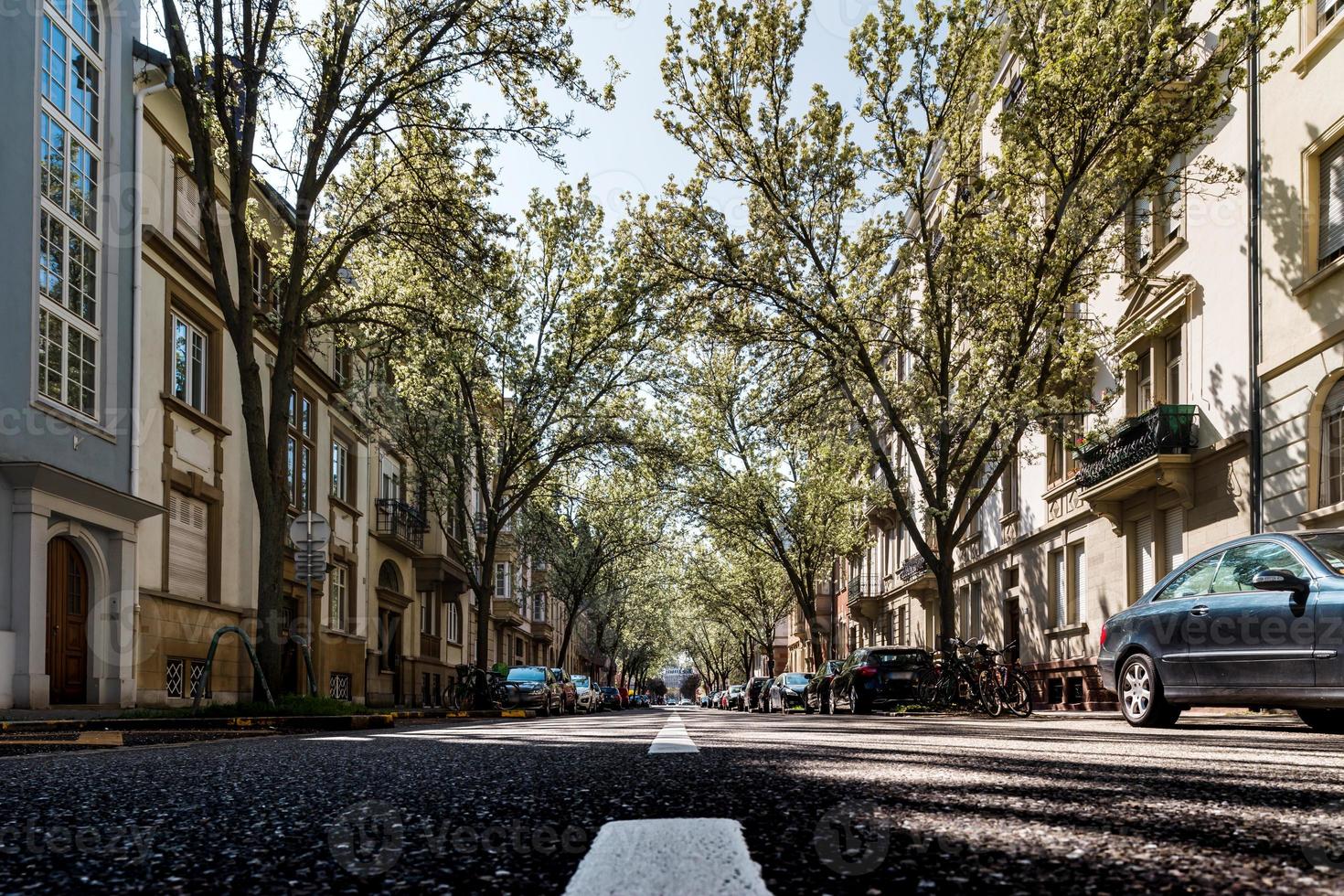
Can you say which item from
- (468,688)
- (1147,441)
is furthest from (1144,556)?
(468,688)

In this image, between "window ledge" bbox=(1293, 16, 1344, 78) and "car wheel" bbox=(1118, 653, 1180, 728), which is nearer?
"car wheel" bbox=(1118, 653, 1180, 728)

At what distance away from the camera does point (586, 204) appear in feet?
93.9

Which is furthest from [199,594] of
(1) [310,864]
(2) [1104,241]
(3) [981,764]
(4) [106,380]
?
(1) [310,864]

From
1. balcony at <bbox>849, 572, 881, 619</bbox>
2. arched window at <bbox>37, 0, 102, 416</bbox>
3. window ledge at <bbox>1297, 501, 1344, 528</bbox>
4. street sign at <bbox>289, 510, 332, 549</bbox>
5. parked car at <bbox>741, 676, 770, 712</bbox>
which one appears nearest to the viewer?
window ledge at <bbox>1297, 501, 1344, 528</bbox>

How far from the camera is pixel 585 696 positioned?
43.2 metres

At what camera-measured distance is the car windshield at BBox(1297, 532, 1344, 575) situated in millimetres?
9039

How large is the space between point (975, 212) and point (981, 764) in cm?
1549

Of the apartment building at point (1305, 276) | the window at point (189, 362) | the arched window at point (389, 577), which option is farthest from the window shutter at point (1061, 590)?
the arched window at point (389, 577)

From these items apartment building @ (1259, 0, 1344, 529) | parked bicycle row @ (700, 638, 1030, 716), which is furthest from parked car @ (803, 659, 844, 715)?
apartment building @ (1259, 0, 1344, 529)

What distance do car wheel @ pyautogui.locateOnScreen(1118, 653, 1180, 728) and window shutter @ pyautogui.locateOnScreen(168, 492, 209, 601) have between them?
16.0 meters

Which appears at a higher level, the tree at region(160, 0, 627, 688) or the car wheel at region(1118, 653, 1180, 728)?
the tree at region(160, 0, 627, 688)

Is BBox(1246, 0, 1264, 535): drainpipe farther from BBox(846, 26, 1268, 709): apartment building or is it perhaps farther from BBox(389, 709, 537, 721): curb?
BBox(389, 709, 537, 721): curb

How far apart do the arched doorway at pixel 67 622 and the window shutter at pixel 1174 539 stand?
17.7 metres

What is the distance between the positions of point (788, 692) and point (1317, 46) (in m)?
22.0
